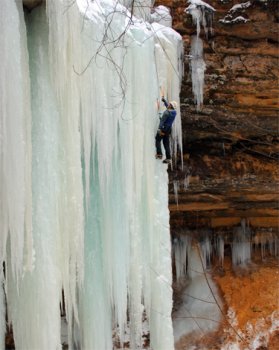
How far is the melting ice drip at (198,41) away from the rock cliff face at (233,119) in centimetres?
6

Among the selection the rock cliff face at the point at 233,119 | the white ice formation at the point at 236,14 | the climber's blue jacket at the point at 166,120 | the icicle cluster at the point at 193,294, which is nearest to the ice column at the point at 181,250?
the icicle cluster at the point at 193,294

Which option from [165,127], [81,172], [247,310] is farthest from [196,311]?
[81,172]

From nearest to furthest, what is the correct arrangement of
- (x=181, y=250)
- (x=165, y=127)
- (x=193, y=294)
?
(x=165, y=127) < (x=193, y=294) < (x=181, y=250)

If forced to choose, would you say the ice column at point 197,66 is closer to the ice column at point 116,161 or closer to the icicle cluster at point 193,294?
the ice column at point 116,161

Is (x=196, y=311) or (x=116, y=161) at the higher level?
(x=116, y=161)

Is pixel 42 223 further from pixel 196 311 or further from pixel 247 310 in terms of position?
pixel 247 310

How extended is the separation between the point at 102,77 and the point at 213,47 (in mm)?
2732

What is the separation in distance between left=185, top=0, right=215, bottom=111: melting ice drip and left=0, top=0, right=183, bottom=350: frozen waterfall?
1.09 metres

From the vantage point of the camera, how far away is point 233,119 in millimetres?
6898

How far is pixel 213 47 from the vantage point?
6.25 m

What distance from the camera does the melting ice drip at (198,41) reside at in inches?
237

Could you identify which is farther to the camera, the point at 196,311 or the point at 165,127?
the point at 196,311

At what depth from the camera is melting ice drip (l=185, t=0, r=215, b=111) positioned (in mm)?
6027

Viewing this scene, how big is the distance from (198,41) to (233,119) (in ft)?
4.00
